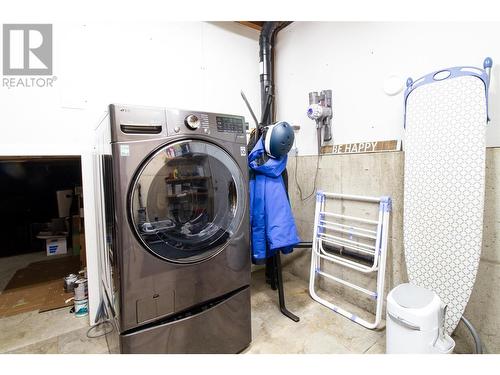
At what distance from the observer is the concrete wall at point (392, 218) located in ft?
3.95

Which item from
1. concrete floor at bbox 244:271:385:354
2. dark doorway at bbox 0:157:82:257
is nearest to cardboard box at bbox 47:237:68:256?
dark doorway at bbox 0:157:82:257

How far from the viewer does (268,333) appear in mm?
1548

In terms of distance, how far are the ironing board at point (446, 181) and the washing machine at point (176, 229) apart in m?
0.95

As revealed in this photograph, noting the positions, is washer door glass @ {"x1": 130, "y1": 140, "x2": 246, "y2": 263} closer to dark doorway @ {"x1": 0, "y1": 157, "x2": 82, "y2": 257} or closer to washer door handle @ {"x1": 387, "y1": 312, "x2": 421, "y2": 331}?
washer door handle @ {"x1": 387, "y1": 312, "x2": 421, "y2": 331}

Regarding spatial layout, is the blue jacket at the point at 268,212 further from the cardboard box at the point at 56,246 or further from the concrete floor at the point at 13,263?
the cardboard box at the point at 56,246

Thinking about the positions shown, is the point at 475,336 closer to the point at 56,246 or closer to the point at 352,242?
the point at 352,242

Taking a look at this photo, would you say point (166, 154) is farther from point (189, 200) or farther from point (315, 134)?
point (315, 134)

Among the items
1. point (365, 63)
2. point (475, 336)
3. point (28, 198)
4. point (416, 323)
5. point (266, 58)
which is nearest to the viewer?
point (416, 323)

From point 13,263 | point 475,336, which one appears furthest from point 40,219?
point 475,336

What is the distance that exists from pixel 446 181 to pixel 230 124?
1.15 m

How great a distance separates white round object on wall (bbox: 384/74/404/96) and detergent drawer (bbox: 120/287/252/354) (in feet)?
5.03

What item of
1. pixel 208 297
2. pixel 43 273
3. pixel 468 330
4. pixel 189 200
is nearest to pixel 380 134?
pixel 468 330

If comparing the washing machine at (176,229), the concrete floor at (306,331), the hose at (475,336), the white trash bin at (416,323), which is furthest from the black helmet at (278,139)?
the hose at (475,336)

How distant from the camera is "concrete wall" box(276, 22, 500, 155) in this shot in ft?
4.13
